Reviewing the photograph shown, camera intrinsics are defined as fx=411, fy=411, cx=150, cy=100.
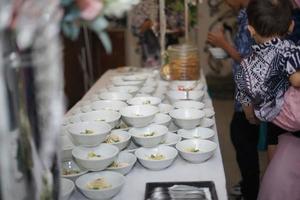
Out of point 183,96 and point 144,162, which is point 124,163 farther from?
point 183,96

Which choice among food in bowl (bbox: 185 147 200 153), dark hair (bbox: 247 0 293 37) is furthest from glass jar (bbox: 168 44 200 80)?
food in bowl (bbox: 185 147 200 153)

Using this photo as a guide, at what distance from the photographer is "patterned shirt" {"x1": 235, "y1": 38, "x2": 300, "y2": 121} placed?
1690mm

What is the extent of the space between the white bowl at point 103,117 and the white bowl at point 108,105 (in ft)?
0.39

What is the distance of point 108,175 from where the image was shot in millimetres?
1337

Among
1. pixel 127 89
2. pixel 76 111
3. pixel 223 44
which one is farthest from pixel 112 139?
pixel 223 44

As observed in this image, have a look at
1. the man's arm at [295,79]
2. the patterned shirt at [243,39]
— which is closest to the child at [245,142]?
the patterned shirt at [243,39]

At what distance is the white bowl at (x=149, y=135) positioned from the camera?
5.05ft

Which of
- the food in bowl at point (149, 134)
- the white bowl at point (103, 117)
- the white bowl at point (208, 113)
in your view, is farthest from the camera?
the white bowl at point (208, 113)

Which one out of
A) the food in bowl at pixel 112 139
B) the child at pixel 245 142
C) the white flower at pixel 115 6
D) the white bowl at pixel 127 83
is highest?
the white flower at pixel 115 6

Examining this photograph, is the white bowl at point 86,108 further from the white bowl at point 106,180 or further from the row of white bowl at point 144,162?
the white bowl at point 106,180

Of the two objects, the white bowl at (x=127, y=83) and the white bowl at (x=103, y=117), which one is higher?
the white bowl at (x=127, y=83)

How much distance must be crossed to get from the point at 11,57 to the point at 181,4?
2.18 m

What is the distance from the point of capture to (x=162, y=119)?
178 centimetres

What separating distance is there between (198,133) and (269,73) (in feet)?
1.31
